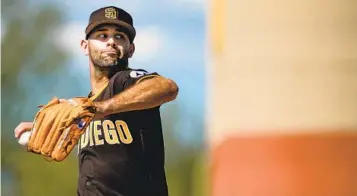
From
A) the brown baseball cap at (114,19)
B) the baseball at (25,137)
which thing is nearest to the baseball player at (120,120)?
the brown baseball cap at (114,19)

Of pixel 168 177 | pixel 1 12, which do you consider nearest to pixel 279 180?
pixel 168 177

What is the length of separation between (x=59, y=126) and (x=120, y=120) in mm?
150

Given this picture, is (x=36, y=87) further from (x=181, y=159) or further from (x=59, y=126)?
(x=181, y=159)

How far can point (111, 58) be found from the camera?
1465 mm

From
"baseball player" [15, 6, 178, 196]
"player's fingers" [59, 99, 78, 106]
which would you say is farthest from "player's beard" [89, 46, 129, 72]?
"player's fingers" [59, 99, 78, 106]

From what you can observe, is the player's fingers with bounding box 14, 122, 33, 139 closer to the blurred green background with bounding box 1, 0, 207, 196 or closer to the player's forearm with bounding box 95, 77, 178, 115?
the blurred green background with bounding box 1, 0, 207, 196

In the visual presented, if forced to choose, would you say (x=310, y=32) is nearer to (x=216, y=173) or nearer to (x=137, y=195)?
(x=216, y=173)

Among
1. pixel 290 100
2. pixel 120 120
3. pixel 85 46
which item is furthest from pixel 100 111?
pixel 290 100

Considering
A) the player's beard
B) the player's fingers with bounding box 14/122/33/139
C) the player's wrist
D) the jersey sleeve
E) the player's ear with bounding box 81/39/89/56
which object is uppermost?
the player's ear with bounding box 81/39/89/56

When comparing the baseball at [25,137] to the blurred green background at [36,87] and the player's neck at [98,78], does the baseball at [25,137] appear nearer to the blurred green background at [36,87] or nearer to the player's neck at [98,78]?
the blurred green background at [36,87]

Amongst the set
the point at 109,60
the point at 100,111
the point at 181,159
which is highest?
the point at 109,60

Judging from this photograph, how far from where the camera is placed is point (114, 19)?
1.46 metres

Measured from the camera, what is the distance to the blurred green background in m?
1.44

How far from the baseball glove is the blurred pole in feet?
1.12
